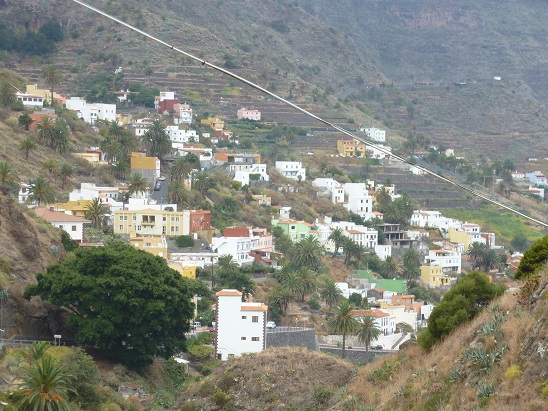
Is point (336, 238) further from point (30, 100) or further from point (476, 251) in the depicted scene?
point (30, 100)

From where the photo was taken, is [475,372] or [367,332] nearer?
[475,372]

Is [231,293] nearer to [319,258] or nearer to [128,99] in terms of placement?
[319,258]

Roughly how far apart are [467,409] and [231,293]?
89.5 feet

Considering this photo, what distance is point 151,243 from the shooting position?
60781mm

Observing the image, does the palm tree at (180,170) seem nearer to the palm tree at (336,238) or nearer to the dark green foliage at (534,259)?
the palm tree at (336,238)

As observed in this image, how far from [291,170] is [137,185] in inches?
1055

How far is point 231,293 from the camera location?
45688 millimetres

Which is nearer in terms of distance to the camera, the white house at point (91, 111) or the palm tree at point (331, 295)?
the palm tree at point (331, 295)

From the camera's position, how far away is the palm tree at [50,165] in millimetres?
64500

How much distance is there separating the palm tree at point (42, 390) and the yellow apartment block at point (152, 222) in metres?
34.6

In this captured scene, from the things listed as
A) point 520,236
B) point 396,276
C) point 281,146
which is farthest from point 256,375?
point 281,146

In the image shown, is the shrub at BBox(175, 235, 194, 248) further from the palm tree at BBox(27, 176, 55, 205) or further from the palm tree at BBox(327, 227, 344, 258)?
the palm tree at BBox(327, 227, 344, 258)

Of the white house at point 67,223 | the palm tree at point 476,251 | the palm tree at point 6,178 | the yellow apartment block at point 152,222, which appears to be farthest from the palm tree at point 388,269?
the palm tree at point 6,178

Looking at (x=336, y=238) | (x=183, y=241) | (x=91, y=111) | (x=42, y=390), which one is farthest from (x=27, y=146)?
(x=42, y=390)
